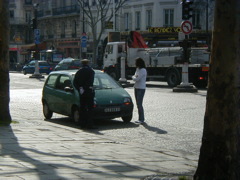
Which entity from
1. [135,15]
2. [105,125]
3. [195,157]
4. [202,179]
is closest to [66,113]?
[105,125]

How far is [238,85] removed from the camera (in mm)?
6289

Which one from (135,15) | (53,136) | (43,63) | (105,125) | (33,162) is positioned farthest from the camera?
(135,15)

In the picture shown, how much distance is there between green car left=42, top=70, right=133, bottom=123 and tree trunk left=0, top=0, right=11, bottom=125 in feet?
5.77

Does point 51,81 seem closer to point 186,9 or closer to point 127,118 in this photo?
point 127,118

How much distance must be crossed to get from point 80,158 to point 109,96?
19.2ft

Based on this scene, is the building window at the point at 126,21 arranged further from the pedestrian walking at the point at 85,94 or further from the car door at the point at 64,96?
the pedestrian walking at the point at 85,94

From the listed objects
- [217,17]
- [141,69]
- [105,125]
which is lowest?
[105,125]

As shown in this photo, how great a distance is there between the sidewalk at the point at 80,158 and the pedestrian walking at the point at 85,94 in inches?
54.8

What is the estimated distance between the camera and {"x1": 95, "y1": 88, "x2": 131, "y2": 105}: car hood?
14.1 metres

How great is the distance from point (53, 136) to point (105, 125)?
3131mm

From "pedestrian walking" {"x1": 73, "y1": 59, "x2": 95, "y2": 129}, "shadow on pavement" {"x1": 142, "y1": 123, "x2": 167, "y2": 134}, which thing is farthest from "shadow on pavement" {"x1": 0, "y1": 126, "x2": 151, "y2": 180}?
"shadow on pavement" {"x1": 142, "y1": 123, "x2": 167, "y2": 134}

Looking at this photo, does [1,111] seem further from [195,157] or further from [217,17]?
[217,17]

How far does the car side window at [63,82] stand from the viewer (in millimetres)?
14922

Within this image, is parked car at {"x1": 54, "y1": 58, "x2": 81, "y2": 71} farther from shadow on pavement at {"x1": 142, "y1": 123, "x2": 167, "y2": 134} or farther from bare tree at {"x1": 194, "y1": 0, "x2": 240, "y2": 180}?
bare tree at {"x1": 194, "y1": 0, "x2": 240, "y2": 180}
